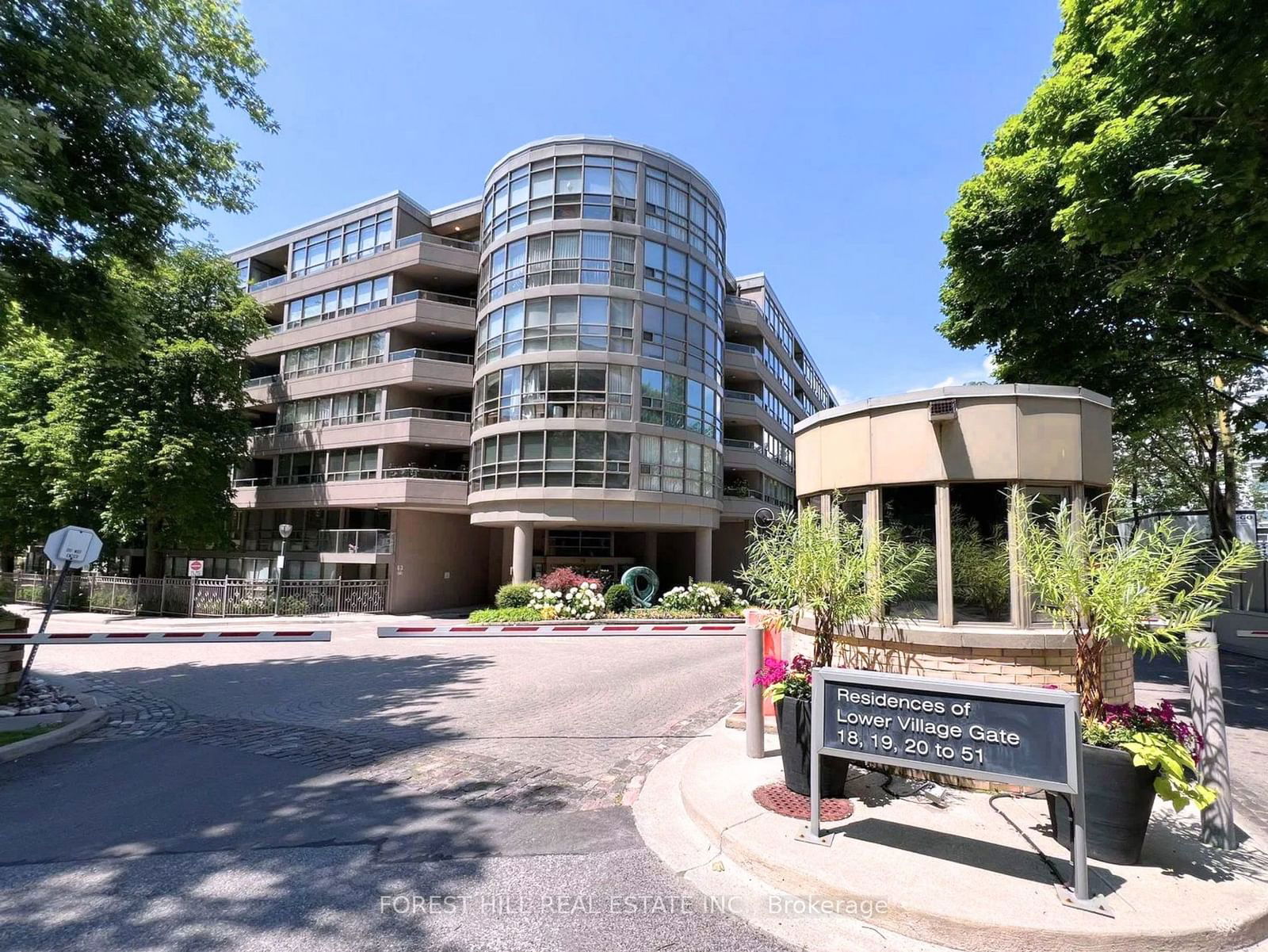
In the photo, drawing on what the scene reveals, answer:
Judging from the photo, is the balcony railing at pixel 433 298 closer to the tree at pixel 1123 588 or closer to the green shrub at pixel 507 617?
the green shrub at pixel 507 617

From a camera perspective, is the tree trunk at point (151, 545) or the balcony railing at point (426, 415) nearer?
the tree trunk at point (151, 545)

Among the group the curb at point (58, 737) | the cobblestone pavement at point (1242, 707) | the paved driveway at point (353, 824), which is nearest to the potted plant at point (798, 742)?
the paved driveway at point (353, 824)

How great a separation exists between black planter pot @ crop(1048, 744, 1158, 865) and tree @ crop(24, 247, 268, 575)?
93.9 feet

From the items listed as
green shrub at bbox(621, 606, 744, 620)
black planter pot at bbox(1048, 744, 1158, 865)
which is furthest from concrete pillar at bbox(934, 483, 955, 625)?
green shrub at bbox(621, 606, 744, 620)

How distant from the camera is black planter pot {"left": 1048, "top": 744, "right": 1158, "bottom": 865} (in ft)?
13.8

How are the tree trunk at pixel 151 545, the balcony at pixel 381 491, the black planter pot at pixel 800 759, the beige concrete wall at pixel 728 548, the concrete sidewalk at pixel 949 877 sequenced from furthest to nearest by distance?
the beige concrete wall at pixel 728 548 < the tree trunk at pixel 151 545 < the balcony at pixel 381 491 < the black planter pot at pixel 800 759 < the concrete sidewalk at pixel 949 877

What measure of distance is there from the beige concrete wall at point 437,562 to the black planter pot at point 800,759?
25003 millimetres

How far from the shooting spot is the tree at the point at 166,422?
24.8 meters

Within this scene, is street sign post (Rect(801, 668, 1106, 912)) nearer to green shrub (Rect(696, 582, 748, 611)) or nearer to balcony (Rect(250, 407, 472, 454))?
green shrub (Rect(696, 582, 748, 611))

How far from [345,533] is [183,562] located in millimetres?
9579

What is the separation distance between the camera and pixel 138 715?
29.3 feet

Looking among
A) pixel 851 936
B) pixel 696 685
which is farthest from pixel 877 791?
pixel 696 685

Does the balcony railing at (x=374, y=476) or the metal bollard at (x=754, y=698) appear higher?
the balcony railing at (x=374, y=476)

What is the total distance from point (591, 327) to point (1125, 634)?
925 inches
